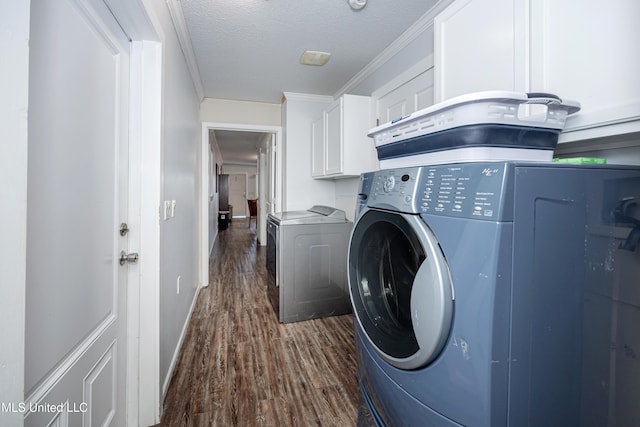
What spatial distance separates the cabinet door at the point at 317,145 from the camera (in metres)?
2.85

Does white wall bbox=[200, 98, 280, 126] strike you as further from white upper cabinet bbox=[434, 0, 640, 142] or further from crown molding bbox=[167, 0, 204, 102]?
white upper cabinet bbox=[434, 0, 640, 142]

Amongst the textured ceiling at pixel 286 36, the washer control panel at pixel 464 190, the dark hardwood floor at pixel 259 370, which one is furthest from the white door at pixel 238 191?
the washer control panel at pixel 464 190

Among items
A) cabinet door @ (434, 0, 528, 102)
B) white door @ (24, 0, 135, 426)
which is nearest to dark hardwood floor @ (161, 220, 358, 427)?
white door @ (24, 0, 135, 426)

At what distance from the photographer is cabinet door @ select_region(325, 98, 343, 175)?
7.88 ft

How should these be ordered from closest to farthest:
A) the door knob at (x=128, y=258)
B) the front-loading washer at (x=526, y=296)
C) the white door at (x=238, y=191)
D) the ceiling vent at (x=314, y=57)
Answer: the front-loading washer at (x=526, y=296) → the door knob at (x=128, y=258) → the ceiling vent at (x=314, y=57) → the white door at (x=238, y=191)

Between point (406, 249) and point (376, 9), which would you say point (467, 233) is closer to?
point (406, 249)

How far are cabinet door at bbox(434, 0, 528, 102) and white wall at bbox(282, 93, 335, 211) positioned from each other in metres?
2.12

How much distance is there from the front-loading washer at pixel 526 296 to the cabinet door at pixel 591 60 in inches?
5.7

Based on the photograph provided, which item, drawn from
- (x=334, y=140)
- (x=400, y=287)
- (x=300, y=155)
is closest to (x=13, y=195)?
(x=400, y=287)

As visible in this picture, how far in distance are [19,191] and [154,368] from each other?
3.92 ft

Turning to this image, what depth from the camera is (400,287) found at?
1009 millimetres

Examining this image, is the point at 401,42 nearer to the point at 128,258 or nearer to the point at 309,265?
the point at 309,265

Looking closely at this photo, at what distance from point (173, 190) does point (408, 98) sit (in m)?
1.68

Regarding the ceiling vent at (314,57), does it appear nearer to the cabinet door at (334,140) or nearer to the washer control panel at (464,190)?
the cabinet door at (334,140)
